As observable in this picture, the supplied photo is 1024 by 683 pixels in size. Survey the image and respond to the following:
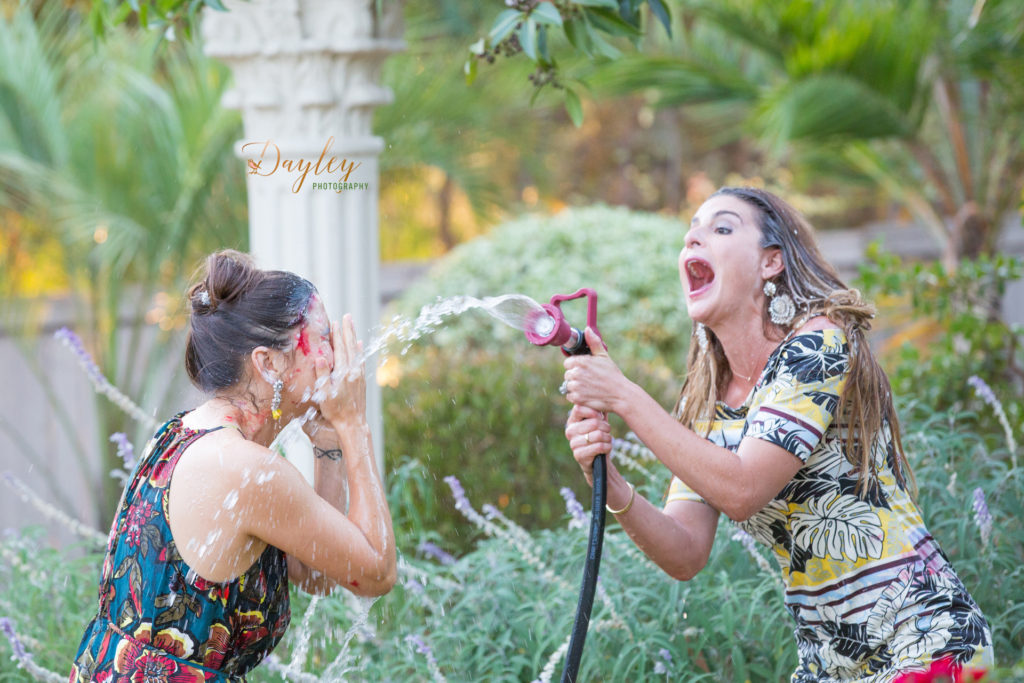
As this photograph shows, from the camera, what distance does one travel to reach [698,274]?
2326 mm

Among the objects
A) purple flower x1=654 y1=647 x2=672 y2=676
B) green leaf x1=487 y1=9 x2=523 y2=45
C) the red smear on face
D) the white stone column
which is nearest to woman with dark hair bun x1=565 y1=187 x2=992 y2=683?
purple flower x1=654 y1=647 x2=672 y2=676

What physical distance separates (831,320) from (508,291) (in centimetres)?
397

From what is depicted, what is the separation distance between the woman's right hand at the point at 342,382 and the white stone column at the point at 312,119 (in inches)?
48.3

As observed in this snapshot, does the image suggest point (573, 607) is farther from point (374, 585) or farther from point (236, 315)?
point (236, 315)

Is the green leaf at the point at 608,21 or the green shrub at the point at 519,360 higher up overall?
the green leaf at the point at 608,21

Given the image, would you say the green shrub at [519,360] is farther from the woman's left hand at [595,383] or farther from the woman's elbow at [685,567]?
the woman's left hand at [595,383]

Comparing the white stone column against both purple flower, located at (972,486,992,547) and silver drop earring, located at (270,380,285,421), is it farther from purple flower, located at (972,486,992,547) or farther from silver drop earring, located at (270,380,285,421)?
purple flower, located at (972,486,992,547)

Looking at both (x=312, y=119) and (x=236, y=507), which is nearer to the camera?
(x=236, y=507)

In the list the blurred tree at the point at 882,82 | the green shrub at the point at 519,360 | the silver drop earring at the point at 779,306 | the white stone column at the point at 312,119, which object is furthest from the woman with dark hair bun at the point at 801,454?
the blurred tree at the point at 882,82

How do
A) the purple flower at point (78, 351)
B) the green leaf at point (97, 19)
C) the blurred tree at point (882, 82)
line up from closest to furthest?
the green leaf at point (97, 19) < the purple flower at point (78, 351) < the blurred tree at point (882, 82)

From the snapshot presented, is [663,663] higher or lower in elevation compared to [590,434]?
lower

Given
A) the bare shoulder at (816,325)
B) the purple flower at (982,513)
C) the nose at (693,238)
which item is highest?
the nose at (693,238)

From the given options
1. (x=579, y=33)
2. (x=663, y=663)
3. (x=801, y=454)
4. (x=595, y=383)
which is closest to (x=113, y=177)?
(x=579, y=33)

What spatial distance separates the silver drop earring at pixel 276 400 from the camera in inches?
85.6
